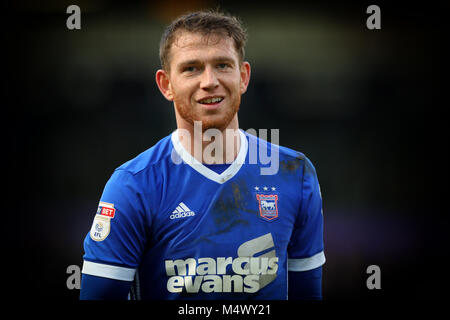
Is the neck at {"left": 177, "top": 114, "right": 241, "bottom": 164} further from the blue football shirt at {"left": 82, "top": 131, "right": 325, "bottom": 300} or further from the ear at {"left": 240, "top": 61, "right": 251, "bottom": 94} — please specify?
the ear at {"left": 240, "top": 61, "right": 251, "bottom": 94}

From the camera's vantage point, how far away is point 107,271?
2.41 m

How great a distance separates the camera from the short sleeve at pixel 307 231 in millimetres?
2801

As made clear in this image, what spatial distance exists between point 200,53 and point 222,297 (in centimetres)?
142

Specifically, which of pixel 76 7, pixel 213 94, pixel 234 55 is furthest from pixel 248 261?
pixel 76 7

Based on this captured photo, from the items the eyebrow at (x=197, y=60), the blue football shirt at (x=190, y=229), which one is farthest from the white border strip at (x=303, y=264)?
the eyebrow at (x=197, y=60)

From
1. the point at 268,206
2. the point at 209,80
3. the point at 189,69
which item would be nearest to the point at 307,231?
the point at 268,206

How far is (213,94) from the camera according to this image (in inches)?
98.2

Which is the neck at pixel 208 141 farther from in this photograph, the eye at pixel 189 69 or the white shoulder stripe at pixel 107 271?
the white shoulder stripe at pixel 107 271

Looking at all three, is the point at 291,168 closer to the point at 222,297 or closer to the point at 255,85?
the point at 222,297

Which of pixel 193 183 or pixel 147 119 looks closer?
pixel 193 183

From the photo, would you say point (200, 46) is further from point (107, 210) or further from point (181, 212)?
point (107, 210)

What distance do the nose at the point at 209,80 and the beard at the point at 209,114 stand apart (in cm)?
13

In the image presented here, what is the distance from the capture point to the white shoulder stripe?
241 centimetres

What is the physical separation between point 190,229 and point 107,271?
1.66 ft
